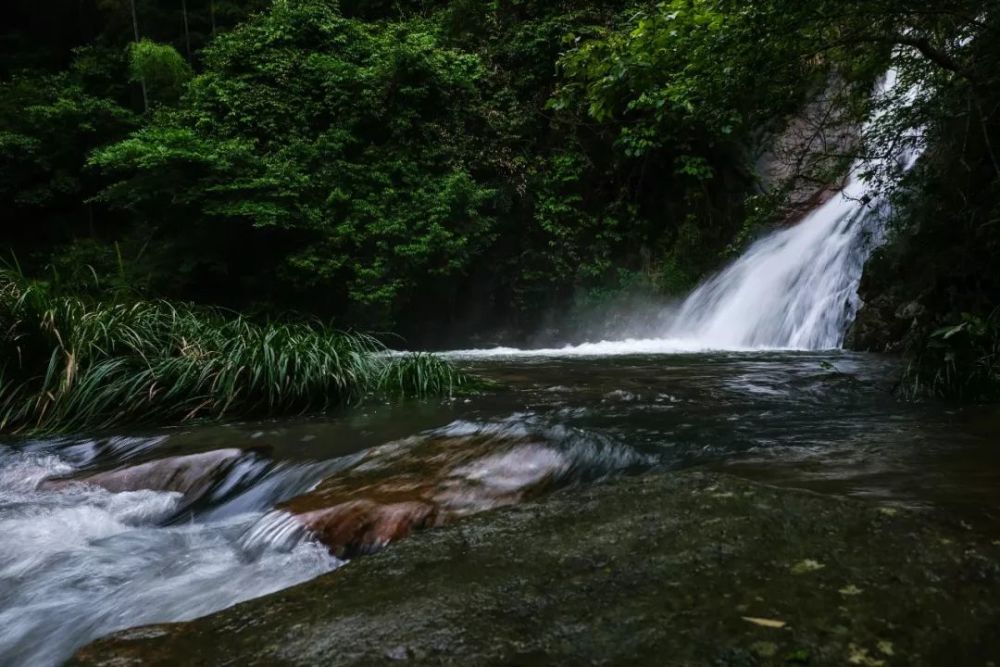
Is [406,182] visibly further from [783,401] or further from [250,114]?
[783,401]

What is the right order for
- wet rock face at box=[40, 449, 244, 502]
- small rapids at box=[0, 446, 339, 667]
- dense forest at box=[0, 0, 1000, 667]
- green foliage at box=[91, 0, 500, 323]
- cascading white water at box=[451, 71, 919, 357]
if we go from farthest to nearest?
green foliage at box=[91, 0, 500, 323], cascading white water at box=[451, 71, 919, 357], wet rock face at box=[40, 449, 244, 502], small rapids at box=[0, 446, 339, 667], dense forest at box=[0, 0, 1000, 667]

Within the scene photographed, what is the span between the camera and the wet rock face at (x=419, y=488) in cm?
278

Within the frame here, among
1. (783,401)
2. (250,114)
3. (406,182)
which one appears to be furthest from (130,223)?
(783,401)

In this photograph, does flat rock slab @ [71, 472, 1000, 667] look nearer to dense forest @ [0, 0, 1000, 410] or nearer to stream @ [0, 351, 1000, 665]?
stream @ [0, 351, 1000, 665]

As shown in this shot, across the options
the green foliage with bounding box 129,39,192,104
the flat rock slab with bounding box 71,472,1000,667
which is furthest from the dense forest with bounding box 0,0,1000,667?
the green foliage with bounding box 129,39,192,104

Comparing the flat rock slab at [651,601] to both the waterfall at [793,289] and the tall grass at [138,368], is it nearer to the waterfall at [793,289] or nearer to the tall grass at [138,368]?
the tall grass at [138,368]

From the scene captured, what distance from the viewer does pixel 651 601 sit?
65.0 inches

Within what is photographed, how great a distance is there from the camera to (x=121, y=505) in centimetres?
365

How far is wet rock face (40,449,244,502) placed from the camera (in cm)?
385

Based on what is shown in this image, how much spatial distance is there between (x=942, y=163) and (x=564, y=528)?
16.1 ft

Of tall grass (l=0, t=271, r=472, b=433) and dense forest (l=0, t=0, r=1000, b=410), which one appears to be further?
dense forest (l=0, t=0, r=1000, b=410)

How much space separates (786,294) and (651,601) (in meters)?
10.1

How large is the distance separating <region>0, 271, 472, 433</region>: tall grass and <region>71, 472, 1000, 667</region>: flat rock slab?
11.8 ft

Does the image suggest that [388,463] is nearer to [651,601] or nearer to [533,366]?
[651,601]
